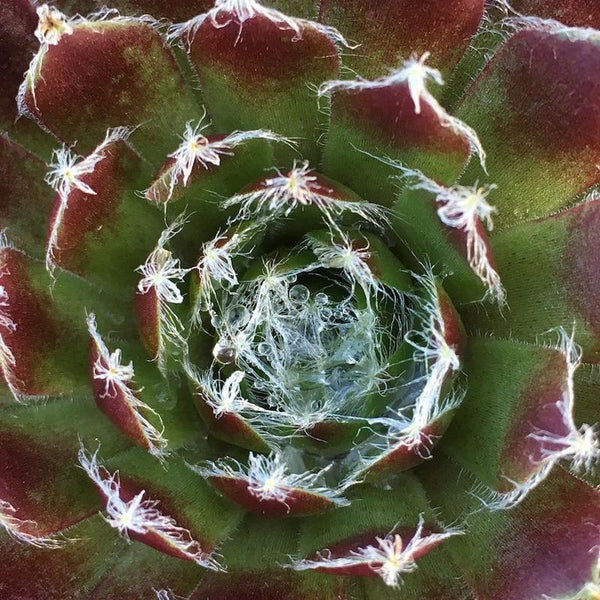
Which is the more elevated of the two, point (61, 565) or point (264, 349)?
point (264, 349)

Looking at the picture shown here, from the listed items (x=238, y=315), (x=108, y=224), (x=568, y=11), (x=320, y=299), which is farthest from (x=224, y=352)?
(x=568, y=11)

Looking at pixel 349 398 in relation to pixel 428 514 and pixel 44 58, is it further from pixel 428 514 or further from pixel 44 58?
pixel 44 58

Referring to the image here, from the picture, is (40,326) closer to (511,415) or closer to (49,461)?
(49,461)

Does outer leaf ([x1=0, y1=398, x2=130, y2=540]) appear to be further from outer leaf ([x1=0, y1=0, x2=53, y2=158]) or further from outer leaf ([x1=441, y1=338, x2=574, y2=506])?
outer leaf ([x1=441, y1=338, x2=574, y2=506])

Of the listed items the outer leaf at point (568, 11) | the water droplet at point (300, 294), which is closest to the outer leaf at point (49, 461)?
the water droplet at point (300, 294)

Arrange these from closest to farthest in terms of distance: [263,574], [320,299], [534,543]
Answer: [534,543]
[263,574]
[320,299]

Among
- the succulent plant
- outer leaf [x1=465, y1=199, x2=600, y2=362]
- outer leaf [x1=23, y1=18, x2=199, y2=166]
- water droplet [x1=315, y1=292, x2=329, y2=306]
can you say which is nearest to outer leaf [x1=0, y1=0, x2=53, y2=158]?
the succulent plant

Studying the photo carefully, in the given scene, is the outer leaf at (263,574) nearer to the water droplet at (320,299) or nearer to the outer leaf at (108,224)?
the water droplet at (320,299)

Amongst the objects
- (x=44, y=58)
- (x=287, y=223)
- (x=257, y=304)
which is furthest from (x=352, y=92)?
(x=44, y=58)
